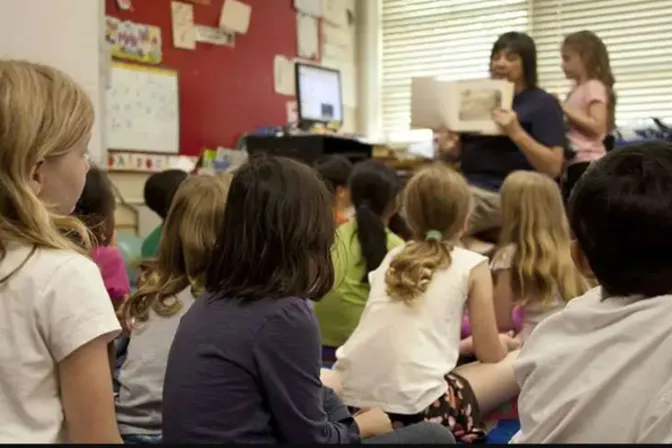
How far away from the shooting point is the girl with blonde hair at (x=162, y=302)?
5.57 feet

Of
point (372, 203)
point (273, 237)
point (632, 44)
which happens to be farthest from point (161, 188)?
point (632, 44)

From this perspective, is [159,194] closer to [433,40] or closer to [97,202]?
[97,202]

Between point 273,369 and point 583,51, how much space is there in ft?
8.29

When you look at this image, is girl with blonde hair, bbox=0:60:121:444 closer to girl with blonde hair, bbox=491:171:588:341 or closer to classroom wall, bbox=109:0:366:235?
girl with blonde hair, bbox=491:171:588:341

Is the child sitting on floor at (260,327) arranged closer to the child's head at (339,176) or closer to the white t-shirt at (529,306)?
the white t-shirt at (529,306)

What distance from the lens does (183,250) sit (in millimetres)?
1755

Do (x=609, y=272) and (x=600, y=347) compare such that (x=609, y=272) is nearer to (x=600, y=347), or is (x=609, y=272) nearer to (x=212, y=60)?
(x=600, y=347)

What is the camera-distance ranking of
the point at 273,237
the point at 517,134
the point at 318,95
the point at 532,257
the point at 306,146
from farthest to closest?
1. the point at 318,95
2. the point at 306,146
3. the point at 517,134
4. the point at 532,257
5. the point at 273,237

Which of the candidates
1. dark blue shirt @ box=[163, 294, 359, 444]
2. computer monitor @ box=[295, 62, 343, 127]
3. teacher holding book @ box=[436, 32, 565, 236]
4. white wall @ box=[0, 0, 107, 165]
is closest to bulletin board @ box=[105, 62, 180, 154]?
white wall @ box=[0, 0, 107, 165]

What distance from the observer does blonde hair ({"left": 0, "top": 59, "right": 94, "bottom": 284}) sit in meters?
1.01

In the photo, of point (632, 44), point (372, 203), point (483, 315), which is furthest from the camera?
point (632, 44)

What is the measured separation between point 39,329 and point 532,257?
1.60 m

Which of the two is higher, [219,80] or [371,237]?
[219,80]

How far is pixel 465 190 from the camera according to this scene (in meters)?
2.16
